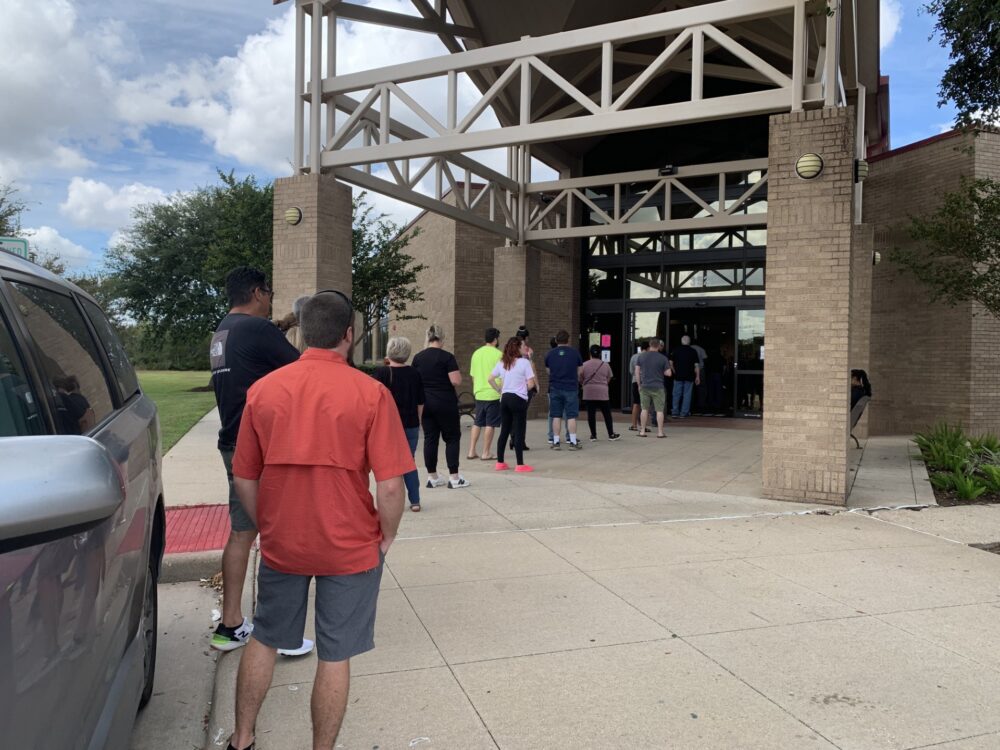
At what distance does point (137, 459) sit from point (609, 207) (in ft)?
54.3

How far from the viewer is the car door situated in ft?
4.34

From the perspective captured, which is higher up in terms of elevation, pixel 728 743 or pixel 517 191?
pixel 517 191

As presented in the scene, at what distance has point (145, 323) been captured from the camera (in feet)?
90.4

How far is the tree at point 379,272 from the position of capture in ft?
59.9

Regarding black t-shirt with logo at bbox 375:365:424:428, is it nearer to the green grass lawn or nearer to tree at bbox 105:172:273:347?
the green grass lawn

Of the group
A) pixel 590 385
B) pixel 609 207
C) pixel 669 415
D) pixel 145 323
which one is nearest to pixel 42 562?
pixel 590 385

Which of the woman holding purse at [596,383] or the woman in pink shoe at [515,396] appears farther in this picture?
the woman holding purse at [596,383]

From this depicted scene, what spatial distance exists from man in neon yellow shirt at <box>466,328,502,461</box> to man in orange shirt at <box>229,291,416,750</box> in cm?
701

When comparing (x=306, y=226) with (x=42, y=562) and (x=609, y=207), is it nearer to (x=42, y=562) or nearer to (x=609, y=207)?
(x=42, y=562)

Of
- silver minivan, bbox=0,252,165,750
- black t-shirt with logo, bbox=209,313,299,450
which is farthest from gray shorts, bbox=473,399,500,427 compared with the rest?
silver minivan, bbox=0,252,165,750

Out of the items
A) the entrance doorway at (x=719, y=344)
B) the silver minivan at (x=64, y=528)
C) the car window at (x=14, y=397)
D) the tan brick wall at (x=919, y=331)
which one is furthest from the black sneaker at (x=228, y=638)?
the entrance doorway at (x=719, y=344)

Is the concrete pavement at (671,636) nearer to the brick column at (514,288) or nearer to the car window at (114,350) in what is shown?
the car window at (114,350)

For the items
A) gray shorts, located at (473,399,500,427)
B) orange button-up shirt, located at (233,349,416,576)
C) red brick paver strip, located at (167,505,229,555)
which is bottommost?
red brick paver strip, located at (167,505,229,555)

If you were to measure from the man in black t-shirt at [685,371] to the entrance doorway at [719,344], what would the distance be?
951 mm
